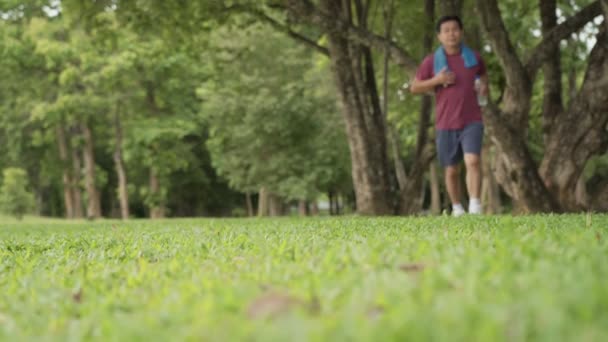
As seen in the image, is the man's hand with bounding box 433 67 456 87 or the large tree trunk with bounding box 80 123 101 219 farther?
the large tree trunk with bounding box 80 123 101 219

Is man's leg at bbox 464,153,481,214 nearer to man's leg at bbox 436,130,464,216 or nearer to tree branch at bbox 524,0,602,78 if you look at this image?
man's leg at bbox 436,130,464,216

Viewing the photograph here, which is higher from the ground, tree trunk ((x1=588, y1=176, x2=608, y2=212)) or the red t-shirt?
the red t-shirt

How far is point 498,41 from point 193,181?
114 feet

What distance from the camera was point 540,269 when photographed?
2.36 meters

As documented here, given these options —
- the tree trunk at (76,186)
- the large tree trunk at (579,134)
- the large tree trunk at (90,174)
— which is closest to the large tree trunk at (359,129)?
the large tree trunk at (579,134)

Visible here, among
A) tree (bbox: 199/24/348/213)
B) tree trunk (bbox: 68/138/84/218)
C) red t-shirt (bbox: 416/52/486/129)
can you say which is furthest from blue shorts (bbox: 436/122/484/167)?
tree trunk (bbox: 68/138/84/218)

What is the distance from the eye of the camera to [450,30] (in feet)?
29.4

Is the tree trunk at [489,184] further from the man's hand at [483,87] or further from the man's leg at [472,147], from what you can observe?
the man's leg at [472,147]

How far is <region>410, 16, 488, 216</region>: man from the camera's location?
8.95 metres

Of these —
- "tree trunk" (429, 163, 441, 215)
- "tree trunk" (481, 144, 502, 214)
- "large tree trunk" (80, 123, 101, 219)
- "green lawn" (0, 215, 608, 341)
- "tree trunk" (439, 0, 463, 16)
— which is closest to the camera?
"green lawn" (0, 215, 608, 341)

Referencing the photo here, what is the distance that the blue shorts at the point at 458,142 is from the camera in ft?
29.3

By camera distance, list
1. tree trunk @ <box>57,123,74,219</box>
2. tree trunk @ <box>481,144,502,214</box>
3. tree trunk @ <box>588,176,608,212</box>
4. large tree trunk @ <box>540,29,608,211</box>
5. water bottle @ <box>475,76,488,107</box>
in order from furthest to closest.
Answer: tree trunk @ <box>57,123,74,219</box>, tree trunk @ <box>481,144,502,214</box>, tree trunk @ <box>588,176,608,212</box>, large tree trunk @ <box>540,29,608,211</box>, water bottle @ <box>475,76,488,107</box>

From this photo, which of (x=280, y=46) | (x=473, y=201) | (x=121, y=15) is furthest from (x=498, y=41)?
(x=280, y=46)

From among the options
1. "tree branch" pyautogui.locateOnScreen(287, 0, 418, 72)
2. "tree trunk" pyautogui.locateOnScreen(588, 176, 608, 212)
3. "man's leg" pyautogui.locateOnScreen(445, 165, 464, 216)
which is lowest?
"tree trunk" pyautogui.locateOnScreen(588, 176, 608, 212)
